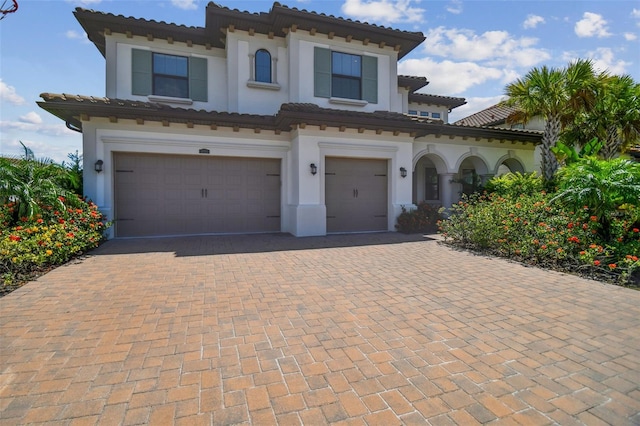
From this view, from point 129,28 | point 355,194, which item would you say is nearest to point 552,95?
point 355,194

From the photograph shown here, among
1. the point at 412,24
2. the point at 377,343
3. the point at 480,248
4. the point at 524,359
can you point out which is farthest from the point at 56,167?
the point at 412,24

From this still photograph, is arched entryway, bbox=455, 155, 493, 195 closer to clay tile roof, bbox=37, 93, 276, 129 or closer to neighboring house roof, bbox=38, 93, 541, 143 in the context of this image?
neighboring house roof, bbox=38, 93, 541, 143

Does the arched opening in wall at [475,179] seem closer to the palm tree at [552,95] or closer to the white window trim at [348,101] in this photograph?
the palm tree at [552,95]

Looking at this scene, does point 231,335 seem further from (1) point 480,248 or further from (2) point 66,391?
(1) point 480,248

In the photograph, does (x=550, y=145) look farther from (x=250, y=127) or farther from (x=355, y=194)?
(x=250, y=127)

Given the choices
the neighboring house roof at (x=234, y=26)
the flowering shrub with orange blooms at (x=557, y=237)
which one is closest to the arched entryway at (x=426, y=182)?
the neighboring house roof at (x=234, y=26)

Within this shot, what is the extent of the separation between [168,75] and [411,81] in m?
10.9

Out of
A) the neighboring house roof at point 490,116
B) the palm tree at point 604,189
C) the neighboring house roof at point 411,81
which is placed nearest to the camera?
the palm tree at point 604,189

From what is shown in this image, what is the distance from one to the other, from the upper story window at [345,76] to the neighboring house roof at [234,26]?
0.70m

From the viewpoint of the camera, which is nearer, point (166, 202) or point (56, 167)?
point (56, 167)

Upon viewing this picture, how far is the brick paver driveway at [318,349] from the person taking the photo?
7.76 ft

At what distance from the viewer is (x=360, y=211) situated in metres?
12.0

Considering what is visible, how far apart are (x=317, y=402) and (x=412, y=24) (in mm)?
14058

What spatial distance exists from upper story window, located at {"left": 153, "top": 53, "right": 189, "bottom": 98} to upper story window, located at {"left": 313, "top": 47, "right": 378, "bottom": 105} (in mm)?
4996
